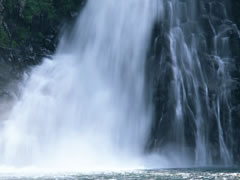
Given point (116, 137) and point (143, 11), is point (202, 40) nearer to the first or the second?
point (143, 11)

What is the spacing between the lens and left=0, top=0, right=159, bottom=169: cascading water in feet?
95.1

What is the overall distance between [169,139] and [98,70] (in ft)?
31.9

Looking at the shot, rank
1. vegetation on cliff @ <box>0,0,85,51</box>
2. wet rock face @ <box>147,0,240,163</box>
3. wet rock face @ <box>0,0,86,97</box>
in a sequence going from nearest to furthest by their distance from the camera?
wet rock face @ <box>147,0,240,163</box> → wet rock face @ <box>0,0,86,97</box> → vegetation on cliff @ <box>0,0,85,51</box>

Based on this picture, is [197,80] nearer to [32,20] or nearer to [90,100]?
[90,100]

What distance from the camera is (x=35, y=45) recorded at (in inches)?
1439

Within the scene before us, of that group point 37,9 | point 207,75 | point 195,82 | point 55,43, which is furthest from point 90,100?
point 37,9

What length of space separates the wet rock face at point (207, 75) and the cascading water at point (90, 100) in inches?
48.8

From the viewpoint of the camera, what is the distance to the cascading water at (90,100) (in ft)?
95.1

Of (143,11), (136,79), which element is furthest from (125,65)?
(143,11)

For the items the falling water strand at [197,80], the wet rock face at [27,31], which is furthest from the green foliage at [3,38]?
the falling water strand at [197,80]

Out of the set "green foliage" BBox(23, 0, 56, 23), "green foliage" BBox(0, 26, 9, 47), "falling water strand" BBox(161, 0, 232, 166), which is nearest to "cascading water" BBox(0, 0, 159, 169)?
"falling water strand" BBox(161, 0, 232, 166)

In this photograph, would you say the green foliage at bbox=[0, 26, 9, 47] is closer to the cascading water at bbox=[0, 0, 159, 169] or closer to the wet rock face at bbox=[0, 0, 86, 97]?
the wet rock face at bbox=[0, 0, 86, 97]

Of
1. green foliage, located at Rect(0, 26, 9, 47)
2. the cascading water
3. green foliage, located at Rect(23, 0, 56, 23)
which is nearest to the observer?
the cascading water

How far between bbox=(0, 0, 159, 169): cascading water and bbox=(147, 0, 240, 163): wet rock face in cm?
124
